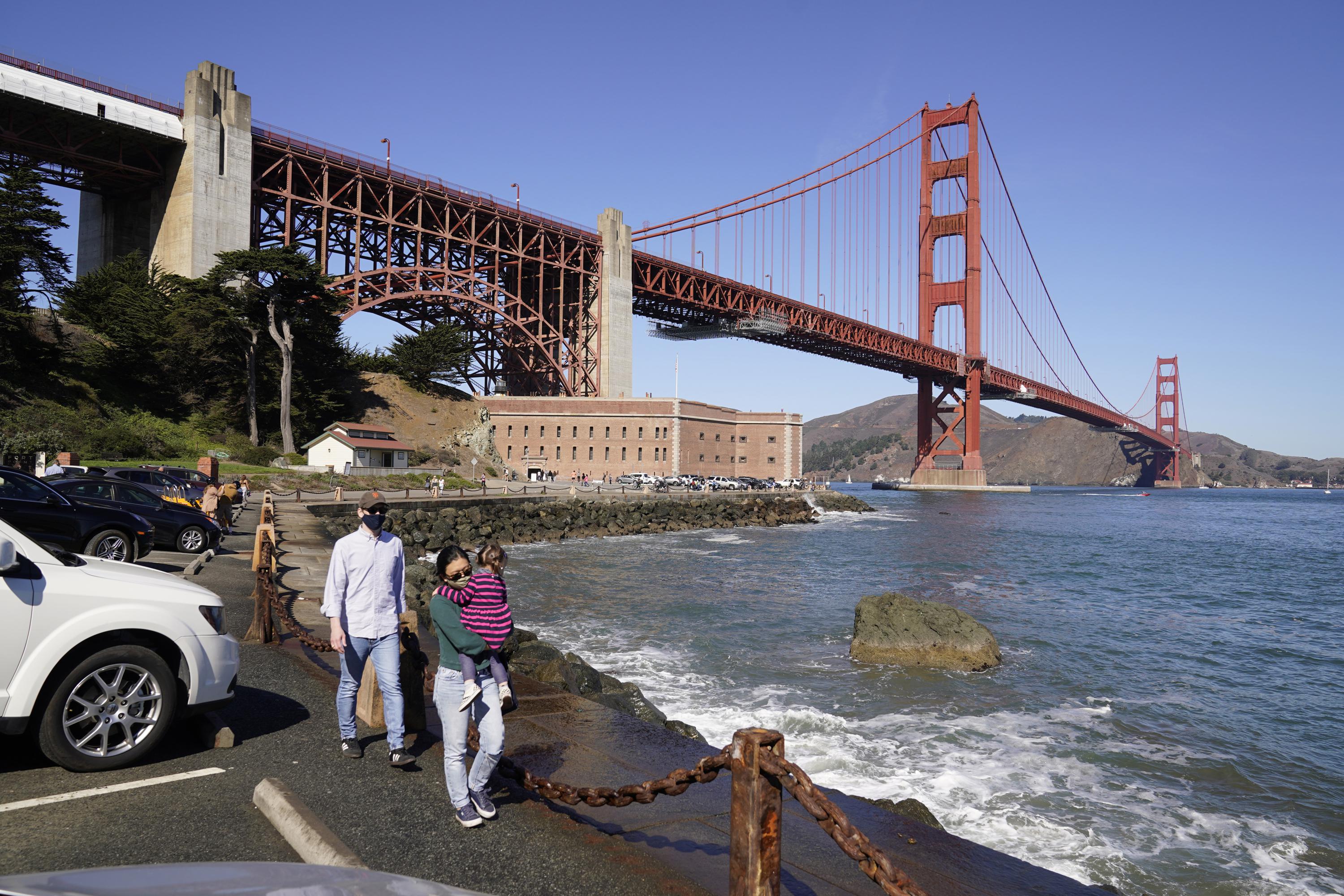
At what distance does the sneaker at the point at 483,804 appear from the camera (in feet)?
16.8

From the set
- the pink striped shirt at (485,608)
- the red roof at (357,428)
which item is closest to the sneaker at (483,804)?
the pink striped shirt at (485,608)

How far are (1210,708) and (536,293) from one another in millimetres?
73445

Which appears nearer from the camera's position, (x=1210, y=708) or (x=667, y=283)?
(x=1210, y=708)

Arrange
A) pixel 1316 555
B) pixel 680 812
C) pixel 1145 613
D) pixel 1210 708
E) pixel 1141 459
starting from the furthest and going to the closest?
pixel 1141 459, pixel 1316 555, pixel 1145 613, pixel 1210 708, pixel 680 812

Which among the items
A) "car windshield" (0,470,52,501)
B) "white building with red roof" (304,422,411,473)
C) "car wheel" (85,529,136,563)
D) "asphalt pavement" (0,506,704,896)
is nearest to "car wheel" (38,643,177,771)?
"asphalt pavement" (0,506,704,896)

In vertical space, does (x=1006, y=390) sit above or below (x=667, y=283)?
below

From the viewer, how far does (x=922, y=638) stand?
46.2 ft

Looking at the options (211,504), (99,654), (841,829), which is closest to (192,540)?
(211,504)

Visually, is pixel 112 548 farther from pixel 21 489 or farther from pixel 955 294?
pixel 955 294

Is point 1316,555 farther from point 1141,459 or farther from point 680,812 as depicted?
point 1141,459

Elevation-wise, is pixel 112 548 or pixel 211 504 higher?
pixel 211 504

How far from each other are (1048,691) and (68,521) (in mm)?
14514

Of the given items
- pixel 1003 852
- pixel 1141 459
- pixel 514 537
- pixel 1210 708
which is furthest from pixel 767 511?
pixel 1141 459

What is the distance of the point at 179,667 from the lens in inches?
224
